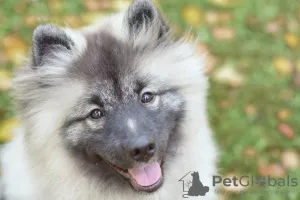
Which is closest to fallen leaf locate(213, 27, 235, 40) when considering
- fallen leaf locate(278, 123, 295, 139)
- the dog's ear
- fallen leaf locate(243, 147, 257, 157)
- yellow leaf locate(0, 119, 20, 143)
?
fallen leaf locate(278, 123, 295, 139)

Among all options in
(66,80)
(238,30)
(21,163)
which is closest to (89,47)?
(66,80)

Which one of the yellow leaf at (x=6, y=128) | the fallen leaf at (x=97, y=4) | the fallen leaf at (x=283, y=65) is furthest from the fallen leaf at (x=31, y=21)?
the fallen leaf at (x=283, y=65)

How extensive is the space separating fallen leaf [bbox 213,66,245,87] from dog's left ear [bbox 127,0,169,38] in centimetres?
225

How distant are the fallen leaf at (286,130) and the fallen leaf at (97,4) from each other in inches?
111

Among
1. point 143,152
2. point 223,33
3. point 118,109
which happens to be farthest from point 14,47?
point 143,152

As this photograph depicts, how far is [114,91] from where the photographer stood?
2.75 metres

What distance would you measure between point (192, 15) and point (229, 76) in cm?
115

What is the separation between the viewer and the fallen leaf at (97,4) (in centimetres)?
578

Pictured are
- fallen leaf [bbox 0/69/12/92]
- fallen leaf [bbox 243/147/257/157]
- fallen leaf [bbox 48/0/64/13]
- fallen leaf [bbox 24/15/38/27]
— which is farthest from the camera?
fallen leaf [bbox 48/0/64/13]

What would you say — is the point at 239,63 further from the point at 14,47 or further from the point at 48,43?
the point at 48,43

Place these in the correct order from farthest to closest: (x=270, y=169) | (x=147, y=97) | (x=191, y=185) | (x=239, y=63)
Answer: (x=239, y=63) → (x=270, y=169) → (x=191, y=185) → (x=147, y=97)

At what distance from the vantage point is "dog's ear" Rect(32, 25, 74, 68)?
2.68m

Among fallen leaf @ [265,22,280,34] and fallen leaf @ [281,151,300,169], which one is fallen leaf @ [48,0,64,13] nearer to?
fallen leaf @ [265,22,280,34]

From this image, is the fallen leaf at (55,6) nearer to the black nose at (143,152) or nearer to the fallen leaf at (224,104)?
the fallen leaf at (224,104)
